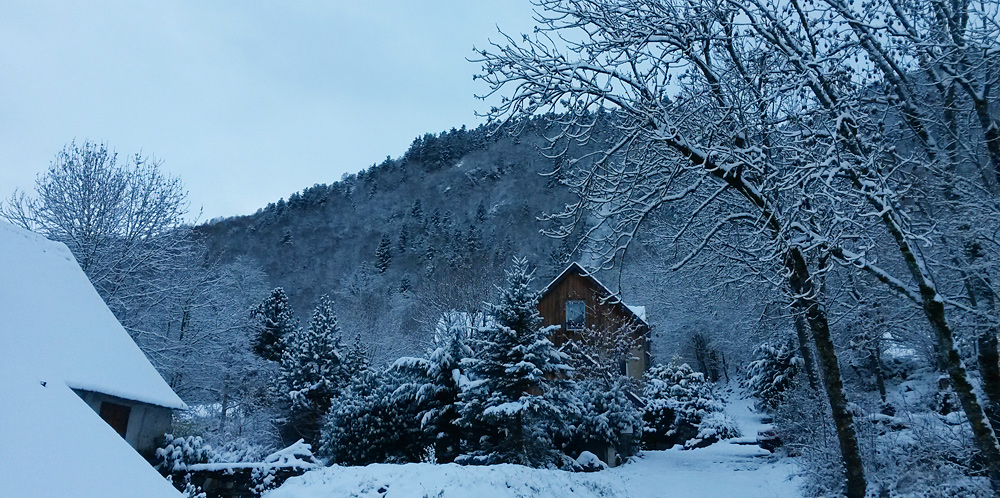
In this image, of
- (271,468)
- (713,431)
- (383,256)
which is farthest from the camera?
(383,256)

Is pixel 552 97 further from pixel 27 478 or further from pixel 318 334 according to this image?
pixel 318 334

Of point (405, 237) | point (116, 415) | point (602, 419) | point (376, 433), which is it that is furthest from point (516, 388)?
point (405, 237)

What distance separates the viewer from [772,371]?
28922 millimetres

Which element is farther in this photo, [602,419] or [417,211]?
[417,211]

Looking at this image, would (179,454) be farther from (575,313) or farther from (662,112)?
(575,313)

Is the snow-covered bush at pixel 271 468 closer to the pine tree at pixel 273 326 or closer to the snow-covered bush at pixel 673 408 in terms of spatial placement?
the snow-covered bush at pixel 673 408

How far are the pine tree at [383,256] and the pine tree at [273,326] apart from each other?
1091 inches

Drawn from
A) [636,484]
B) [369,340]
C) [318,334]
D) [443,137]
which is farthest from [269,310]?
[443,137]

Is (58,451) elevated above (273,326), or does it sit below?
below

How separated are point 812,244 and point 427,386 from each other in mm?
12452

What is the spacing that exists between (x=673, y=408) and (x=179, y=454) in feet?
64.6

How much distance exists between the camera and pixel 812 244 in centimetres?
609

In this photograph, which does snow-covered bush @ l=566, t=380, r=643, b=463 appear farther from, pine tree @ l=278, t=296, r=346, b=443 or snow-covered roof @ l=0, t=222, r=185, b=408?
pine tree @ l=278, t=296, r=346, b=443

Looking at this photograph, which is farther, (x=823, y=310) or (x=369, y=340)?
(x=369, y=340)
